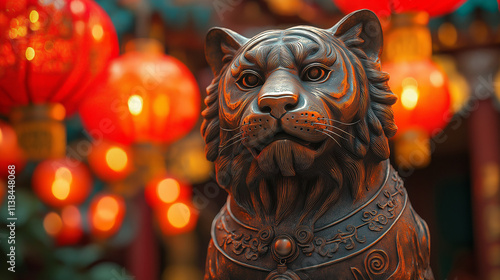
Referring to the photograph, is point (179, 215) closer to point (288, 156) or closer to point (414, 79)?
point (414, 79)

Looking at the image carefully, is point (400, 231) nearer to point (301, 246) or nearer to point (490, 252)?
point (301, 246)

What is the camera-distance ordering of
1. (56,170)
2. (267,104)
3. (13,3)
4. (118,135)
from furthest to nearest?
1. (56,170)
2. (118,135)
3. (13,3)
4. (267,104)

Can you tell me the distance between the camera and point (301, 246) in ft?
4.62

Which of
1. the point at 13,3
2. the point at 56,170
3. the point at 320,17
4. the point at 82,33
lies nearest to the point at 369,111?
the point at 82,33

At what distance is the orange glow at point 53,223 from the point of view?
4.20 meters

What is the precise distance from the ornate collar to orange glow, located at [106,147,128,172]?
278cm

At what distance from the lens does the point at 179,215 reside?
464 cm

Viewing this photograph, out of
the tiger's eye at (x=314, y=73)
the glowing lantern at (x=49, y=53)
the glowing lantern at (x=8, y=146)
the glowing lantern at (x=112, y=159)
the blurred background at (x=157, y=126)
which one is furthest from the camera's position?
the glowing lantern at (x=112, y=159)

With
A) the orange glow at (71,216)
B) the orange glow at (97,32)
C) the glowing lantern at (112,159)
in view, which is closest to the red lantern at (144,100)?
the orange glow at (97,32)

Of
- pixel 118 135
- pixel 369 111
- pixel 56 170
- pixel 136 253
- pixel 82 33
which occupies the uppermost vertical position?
pixel 369 111

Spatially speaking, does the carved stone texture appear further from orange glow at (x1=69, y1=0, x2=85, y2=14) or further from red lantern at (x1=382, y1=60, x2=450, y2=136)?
red lantern at (x1=382, y1=60, x2=450, y2=136)

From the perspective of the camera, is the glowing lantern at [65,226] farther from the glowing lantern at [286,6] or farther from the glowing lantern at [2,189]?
the glowing lantern at [286,6]

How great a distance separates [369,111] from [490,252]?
3.14 metres

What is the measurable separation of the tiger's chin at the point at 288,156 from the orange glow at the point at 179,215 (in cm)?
327
